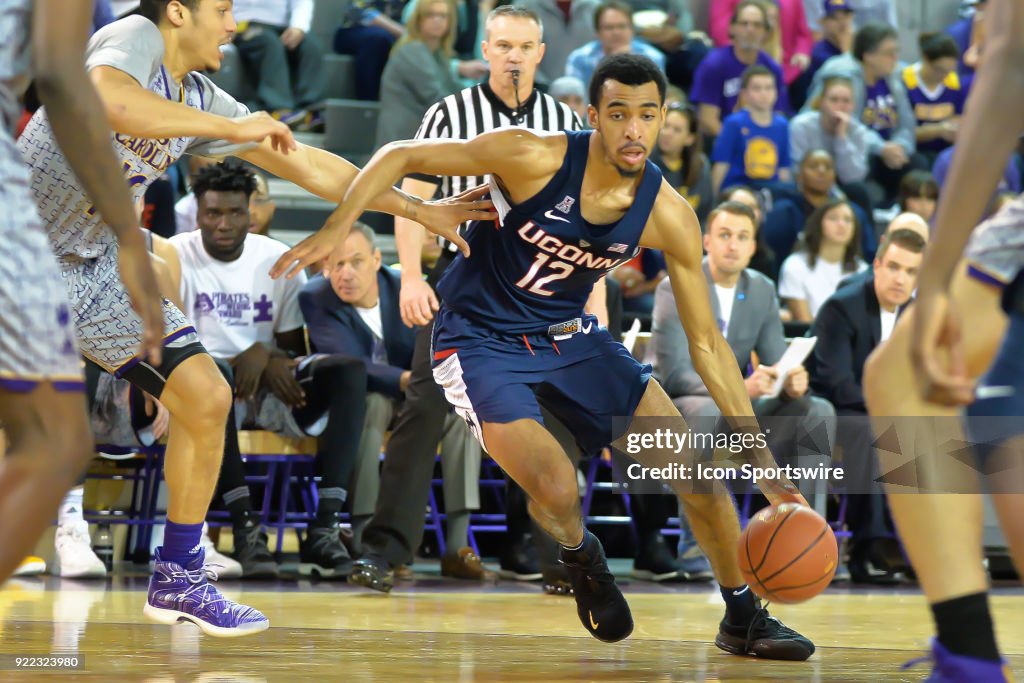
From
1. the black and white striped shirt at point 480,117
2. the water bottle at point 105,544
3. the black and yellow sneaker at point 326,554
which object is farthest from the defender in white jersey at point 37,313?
the water bottle at point 105,544

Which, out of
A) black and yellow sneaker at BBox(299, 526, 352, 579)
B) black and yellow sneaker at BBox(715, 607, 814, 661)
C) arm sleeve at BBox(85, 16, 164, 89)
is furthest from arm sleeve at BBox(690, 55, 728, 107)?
arm sleeve at BBox(85, 16, 164, 89)

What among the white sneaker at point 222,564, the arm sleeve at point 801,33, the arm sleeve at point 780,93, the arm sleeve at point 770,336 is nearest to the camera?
the white sneaker at point 222,564

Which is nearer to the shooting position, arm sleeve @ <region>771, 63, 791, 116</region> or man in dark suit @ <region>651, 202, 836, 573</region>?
man in dark suit @ <region>651, 202, 836, 573</region>

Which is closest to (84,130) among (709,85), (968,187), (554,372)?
(968,187)

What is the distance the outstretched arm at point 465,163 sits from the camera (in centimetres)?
393

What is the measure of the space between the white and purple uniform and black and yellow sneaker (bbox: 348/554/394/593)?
1970mm

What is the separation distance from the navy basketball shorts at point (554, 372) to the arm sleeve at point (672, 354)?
2.29 m

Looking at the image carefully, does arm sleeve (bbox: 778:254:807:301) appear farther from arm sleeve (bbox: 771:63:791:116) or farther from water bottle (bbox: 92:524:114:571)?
water bottle (bbox: 92:524:114:571)

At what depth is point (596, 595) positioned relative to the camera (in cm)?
418

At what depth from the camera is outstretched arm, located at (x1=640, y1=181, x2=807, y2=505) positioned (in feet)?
13.6

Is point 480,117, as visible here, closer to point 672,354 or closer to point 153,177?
point 672,354

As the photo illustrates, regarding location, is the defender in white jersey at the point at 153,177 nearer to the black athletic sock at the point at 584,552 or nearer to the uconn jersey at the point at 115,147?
the uconn jersey at the point at 115,147

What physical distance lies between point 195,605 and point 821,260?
16.8ft

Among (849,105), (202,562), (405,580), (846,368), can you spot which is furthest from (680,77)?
(202,562)
